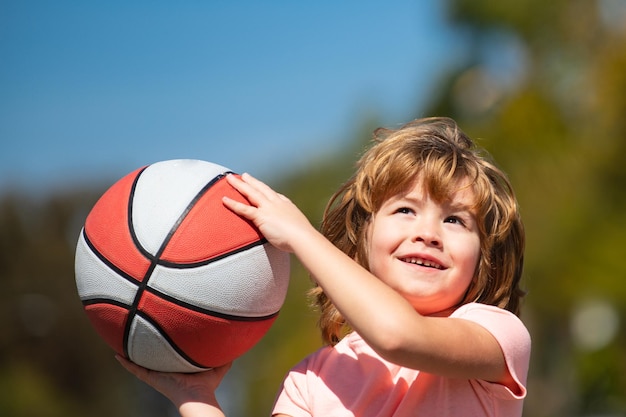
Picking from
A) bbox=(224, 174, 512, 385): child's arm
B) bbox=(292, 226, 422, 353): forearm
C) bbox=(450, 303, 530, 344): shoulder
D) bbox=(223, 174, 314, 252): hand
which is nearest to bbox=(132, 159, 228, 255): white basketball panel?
bbox=(223, 174, 314, 252): hand

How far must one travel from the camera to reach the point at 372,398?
365 cm

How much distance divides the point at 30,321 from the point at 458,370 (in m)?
28.5

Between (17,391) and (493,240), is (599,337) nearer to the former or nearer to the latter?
(17,391)

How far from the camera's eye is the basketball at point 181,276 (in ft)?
12.2

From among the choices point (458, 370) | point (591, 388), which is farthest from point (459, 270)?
point (591, 388)

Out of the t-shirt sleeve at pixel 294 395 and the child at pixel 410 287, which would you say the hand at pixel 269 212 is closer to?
the child at pixel 410 287

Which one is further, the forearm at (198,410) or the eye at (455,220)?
the forearm at (198,410)

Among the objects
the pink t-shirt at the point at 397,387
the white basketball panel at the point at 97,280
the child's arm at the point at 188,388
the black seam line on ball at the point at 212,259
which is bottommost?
the child's arm at the point at 188,388

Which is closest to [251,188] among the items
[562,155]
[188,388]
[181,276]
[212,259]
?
[212,259]

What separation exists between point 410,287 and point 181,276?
0.89 meters

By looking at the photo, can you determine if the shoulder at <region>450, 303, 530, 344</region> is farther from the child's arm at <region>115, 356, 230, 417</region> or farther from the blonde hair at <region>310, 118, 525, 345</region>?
the child's arm at <region>115, 356, 230, 417</region>

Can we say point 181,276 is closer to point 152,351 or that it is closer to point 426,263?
point 152,351

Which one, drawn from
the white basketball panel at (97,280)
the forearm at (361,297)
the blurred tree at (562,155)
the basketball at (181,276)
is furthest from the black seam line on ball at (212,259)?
the blurred tree at (562,155)

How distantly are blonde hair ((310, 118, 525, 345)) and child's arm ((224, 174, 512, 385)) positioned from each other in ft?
1.32
